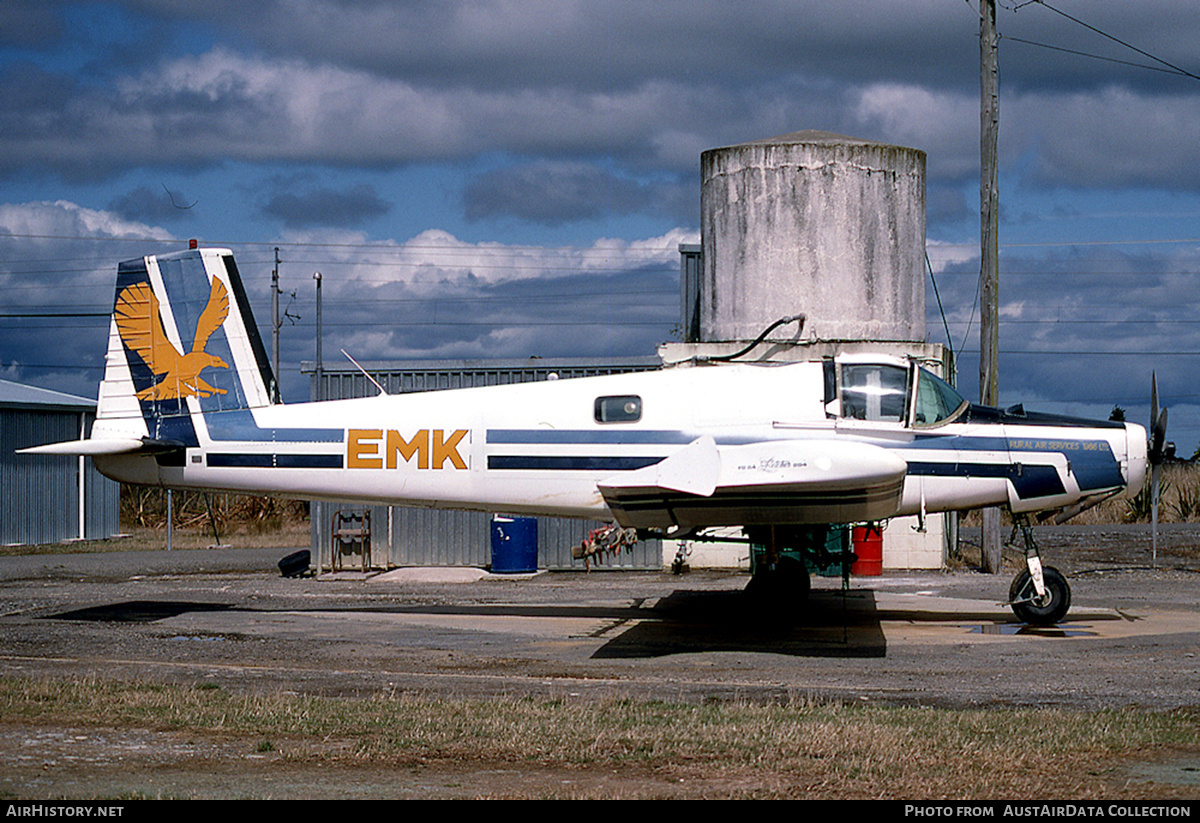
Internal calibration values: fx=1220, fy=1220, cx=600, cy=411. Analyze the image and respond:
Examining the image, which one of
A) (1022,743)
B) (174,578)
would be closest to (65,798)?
(1022,743)

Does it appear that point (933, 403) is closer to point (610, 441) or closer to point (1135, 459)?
point (1135, 459)

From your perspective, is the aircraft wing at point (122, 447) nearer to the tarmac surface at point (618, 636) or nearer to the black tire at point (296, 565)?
the tarmac surface at point (618, 636)

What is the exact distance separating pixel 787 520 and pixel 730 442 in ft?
3.58

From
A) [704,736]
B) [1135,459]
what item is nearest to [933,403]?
[1135,459]

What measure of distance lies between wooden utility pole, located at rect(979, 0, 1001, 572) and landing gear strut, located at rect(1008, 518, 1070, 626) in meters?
7.01

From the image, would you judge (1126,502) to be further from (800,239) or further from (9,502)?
(9,502)

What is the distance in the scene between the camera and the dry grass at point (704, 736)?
6.88 metres

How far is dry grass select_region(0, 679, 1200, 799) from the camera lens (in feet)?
22.6

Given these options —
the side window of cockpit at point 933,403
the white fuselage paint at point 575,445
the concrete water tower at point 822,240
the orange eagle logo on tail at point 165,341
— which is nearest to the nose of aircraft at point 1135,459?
the white fuselage paint at point 575,445

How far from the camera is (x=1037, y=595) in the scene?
562 inches

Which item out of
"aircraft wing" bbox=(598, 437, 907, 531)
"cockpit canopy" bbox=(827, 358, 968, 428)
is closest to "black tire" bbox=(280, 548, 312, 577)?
"aircraft wing" bbox=(598, 437, 907, 531)

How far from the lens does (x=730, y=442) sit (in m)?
13.6

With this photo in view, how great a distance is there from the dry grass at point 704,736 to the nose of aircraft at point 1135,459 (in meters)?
5.10

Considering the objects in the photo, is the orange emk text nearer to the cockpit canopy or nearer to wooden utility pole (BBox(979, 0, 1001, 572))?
the cockpit canopy
